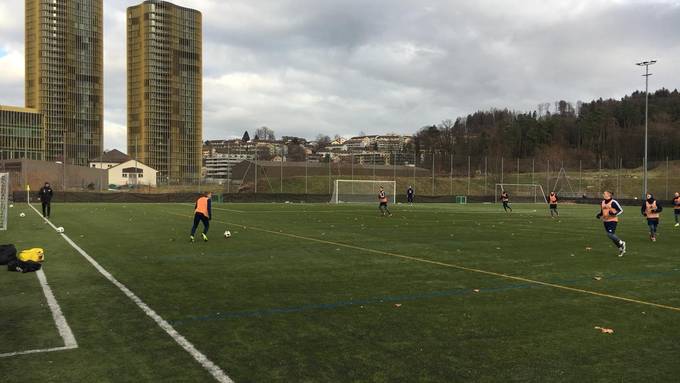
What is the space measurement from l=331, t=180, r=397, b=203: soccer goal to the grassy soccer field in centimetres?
4049

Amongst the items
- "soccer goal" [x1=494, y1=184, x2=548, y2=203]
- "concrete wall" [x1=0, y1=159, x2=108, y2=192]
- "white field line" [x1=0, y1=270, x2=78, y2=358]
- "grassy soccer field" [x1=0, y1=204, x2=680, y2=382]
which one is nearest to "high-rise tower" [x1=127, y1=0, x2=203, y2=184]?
"concrete wall" [x1=0, y1=159, x2=108, y2=192]

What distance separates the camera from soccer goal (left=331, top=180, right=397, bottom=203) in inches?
2198

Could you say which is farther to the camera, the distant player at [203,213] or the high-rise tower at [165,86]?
the high-rise tower at [165,86]

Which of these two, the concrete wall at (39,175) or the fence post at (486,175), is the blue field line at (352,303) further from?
the fence post at (486,175)

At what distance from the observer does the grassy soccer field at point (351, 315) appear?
5.32m

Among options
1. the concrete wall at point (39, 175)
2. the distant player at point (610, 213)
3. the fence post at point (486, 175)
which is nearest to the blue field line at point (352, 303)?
the distant player at point (610, 213)

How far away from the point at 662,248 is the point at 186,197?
142 feet

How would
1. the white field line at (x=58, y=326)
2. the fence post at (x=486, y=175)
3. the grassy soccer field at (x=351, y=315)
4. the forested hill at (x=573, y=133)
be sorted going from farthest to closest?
the forested hill at (x=573, y=133), the fence post at (x=486, y=175), the white field line at (x=58, y=326), the grassy soccer field at (x=351, y=315)

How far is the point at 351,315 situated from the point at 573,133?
5419 inches

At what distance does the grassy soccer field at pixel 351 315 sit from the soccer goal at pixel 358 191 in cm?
4049

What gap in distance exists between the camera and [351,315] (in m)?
7.50

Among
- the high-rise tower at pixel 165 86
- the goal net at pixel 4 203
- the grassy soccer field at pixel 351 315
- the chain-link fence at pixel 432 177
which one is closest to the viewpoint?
the grassy soccer field at pixel 351 315

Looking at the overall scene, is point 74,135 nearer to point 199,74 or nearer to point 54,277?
point 199,74

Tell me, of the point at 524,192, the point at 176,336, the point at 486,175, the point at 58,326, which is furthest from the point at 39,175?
the point at 176,336
